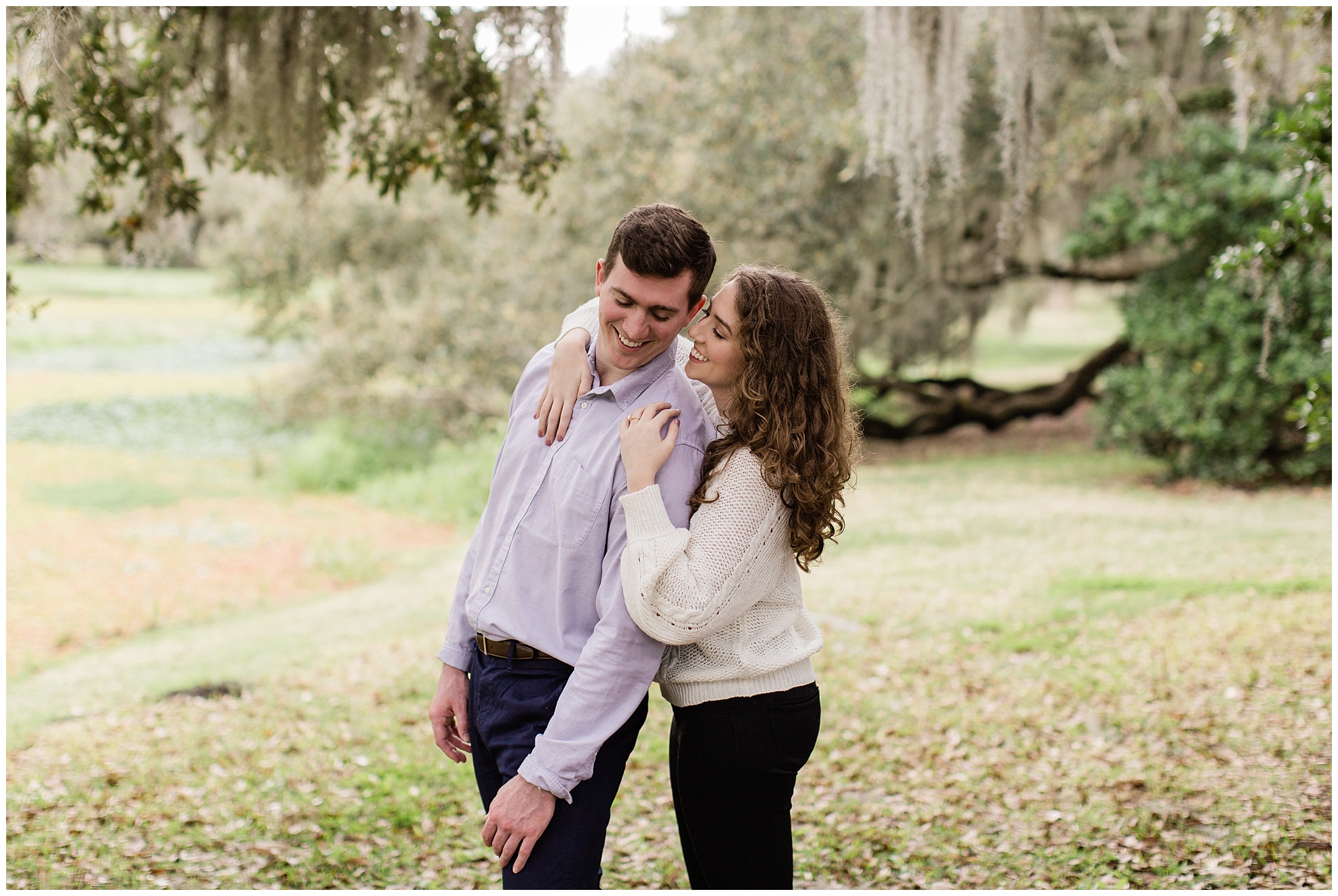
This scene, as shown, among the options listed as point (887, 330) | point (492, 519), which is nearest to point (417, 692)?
point (492, 519)

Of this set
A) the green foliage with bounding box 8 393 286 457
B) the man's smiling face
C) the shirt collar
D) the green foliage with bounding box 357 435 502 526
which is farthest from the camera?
the green foliage with bounding box 8 393 286 457

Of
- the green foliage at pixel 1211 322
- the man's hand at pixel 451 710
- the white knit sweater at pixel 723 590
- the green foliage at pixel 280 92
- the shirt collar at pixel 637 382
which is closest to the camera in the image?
the white knit sweater at pixel 723 590

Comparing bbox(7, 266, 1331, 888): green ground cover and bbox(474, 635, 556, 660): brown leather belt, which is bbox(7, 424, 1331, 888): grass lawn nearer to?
bbox(7, 266, 1331, 888): green ground cover

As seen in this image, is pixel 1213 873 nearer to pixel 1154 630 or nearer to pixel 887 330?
pixel 1154 630

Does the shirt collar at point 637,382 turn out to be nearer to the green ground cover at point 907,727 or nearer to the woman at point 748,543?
the woman at point 748,543

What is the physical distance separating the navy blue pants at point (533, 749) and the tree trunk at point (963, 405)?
39.8ft

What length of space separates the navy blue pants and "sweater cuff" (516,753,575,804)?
0.07m

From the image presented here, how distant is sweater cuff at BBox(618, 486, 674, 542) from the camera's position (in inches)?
74.3

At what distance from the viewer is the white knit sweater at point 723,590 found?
1.86 metres

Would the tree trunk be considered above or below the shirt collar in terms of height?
below

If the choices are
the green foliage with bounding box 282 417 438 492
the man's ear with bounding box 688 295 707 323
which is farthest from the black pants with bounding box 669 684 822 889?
the green foliage with bounding box 282 417 438 492

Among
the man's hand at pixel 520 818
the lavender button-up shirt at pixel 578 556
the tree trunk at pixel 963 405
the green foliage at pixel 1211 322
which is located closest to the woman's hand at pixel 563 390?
the lavender button-up shirt at pixel 578 556

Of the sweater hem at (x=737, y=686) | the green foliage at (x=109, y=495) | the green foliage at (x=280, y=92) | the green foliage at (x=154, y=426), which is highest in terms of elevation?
the green foliage at (x=280, y=92)

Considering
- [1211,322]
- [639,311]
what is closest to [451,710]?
[639,311]
